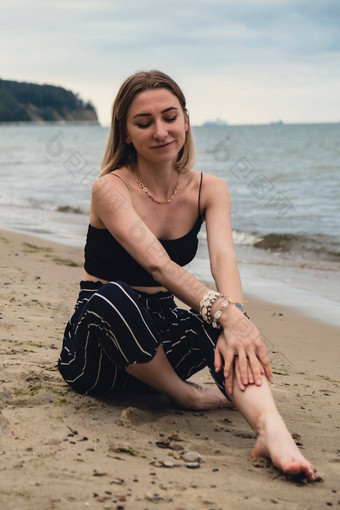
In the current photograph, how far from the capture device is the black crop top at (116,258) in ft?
10.2

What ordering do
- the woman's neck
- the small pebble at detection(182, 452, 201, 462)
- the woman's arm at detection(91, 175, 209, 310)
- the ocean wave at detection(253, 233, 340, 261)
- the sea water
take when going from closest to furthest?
the small pebble at detection(182, 452, 201, 462) < the woman's arm at detection(91, 175, 209, 310) < the woman's neck < the sea water < the ocean wave at detection(253, 233, 340, 261)

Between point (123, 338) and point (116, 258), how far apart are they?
0.49m

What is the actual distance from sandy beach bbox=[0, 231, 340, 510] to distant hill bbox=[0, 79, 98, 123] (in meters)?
107

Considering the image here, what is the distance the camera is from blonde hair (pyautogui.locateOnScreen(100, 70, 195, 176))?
10.1 feet

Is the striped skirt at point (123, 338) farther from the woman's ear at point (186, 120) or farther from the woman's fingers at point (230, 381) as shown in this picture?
the woman's ear at point (186, 120)

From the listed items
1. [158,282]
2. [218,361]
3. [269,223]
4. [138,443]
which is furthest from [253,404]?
[269,223]

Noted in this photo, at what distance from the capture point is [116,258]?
123 inches

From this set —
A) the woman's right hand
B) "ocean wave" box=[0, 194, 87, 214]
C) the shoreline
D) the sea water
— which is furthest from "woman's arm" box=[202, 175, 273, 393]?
"ocean wave" box=[0, 194, 87, 214]

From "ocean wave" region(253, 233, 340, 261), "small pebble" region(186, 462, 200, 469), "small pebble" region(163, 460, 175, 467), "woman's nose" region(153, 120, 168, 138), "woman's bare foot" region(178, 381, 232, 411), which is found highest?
"woman's nose" region(153, 120, 168, 138)

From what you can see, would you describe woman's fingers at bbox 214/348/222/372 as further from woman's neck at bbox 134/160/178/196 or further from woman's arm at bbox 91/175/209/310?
woman's neck at bbox 134/160/178/196

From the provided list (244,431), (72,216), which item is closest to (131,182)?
(244,431)

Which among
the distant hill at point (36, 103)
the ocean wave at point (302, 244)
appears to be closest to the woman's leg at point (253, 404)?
the ocean wave at point (302, 244)

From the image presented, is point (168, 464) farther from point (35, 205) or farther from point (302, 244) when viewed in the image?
point (35, 205)

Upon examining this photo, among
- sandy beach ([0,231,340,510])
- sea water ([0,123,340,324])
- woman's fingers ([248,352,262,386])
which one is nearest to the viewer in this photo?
sandy beach ([0,231,340,510])
